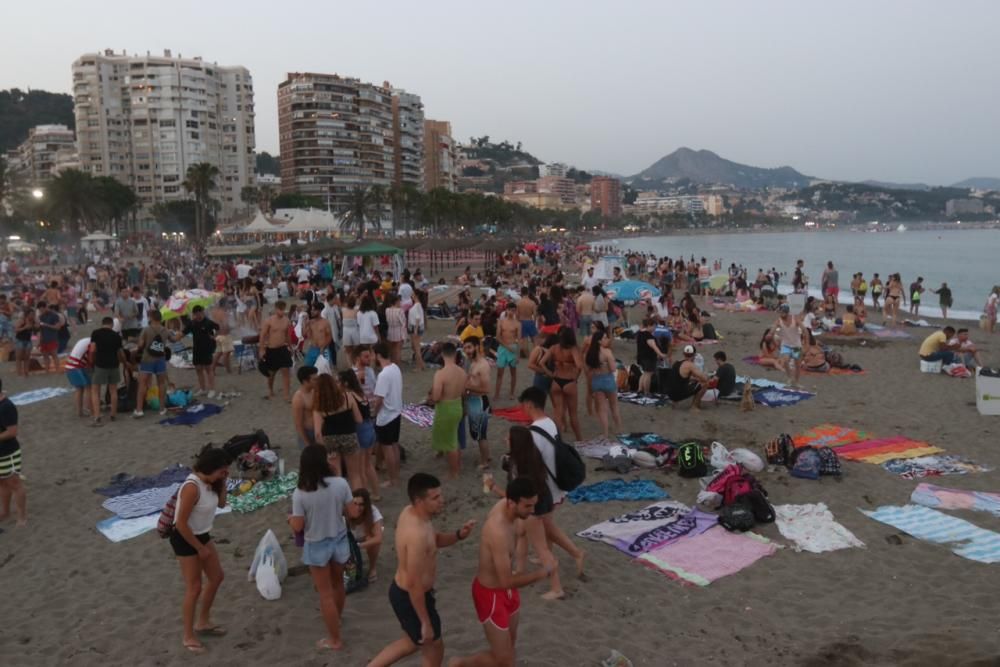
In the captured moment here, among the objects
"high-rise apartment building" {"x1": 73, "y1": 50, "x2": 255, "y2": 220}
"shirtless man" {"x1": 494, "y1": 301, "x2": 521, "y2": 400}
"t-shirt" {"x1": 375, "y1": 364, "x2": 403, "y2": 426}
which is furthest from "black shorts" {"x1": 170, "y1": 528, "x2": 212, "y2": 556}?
"high-rise apartment building" {"x1": 73, "y1": 50, "x2": 255, "y2": 220}

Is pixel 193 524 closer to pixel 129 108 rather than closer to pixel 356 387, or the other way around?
pixel 356 387

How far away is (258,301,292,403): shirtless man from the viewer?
32.7 ft

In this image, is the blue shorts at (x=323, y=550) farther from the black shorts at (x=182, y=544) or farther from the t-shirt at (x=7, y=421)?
the t-shirt at (x=7, y=421)

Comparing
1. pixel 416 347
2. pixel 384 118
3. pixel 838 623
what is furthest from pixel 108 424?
pixel 384 118

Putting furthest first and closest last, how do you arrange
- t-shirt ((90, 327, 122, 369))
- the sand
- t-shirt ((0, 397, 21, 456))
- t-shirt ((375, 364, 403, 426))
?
t-shirt ((90, 327, 122, 369)) → t-shirt ((375, 364, 403, 426)) → t-shirt ((0, 397, 21, 456)) → the sand

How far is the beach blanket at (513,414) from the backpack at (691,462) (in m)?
2.55

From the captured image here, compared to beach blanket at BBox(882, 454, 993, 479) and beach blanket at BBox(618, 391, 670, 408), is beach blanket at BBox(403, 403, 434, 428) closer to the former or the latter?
beach blanket at BBox(618, 391, 670, 408)

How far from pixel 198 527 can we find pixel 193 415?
6.00 m

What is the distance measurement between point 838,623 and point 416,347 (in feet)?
28.6

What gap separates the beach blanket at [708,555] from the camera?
531cm

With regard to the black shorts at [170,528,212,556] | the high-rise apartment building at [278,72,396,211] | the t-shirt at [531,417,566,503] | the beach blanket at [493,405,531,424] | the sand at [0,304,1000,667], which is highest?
the high-rise apartment building at [278,72,396,211]

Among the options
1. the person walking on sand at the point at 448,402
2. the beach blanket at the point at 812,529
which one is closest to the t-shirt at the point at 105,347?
the person walking on sand at the point at 448,402

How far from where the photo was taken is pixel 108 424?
9.40m

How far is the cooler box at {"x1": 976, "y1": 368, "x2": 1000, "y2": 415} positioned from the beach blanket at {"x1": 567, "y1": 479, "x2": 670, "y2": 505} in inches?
218
